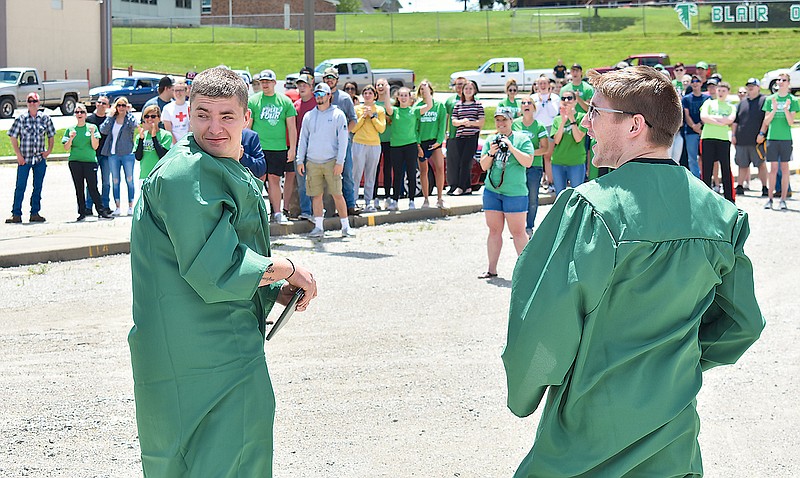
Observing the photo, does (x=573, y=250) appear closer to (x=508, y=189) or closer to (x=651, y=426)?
(x=651, y=426)

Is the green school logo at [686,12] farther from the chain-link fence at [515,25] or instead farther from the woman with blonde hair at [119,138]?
the woman with blonde hair at [119,138]

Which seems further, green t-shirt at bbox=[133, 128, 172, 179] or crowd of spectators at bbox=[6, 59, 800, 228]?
crowd of spectators at bbox=[6, 59, 800, 228]

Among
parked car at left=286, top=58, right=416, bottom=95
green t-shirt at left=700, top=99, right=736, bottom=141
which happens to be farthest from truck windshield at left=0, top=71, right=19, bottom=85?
green t-shirt at left=700, top=99, right=736, bottom=141

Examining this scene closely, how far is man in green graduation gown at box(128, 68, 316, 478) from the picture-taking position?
330 centimetres

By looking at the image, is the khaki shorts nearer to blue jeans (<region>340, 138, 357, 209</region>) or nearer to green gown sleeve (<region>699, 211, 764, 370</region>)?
blue jeans (<region>340, 138, 357, 209</region>)

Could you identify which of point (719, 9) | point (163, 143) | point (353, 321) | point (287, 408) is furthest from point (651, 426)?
point (719, 9)

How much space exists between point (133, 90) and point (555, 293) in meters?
35.6

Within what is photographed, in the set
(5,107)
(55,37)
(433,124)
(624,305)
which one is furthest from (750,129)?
(55,37)

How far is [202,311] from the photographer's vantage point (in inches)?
134

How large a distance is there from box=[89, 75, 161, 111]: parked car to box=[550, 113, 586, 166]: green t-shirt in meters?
25.3

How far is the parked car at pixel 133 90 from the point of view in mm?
36438

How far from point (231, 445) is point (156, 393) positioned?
0.31m

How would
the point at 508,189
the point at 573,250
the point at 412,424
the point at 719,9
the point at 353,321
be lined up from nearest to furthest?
the point at 573,250 → the point at 412,424 → the point at 353,321 → the point at 508,189 → the point at 719,9

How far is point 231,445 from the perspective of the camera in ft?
11.2
